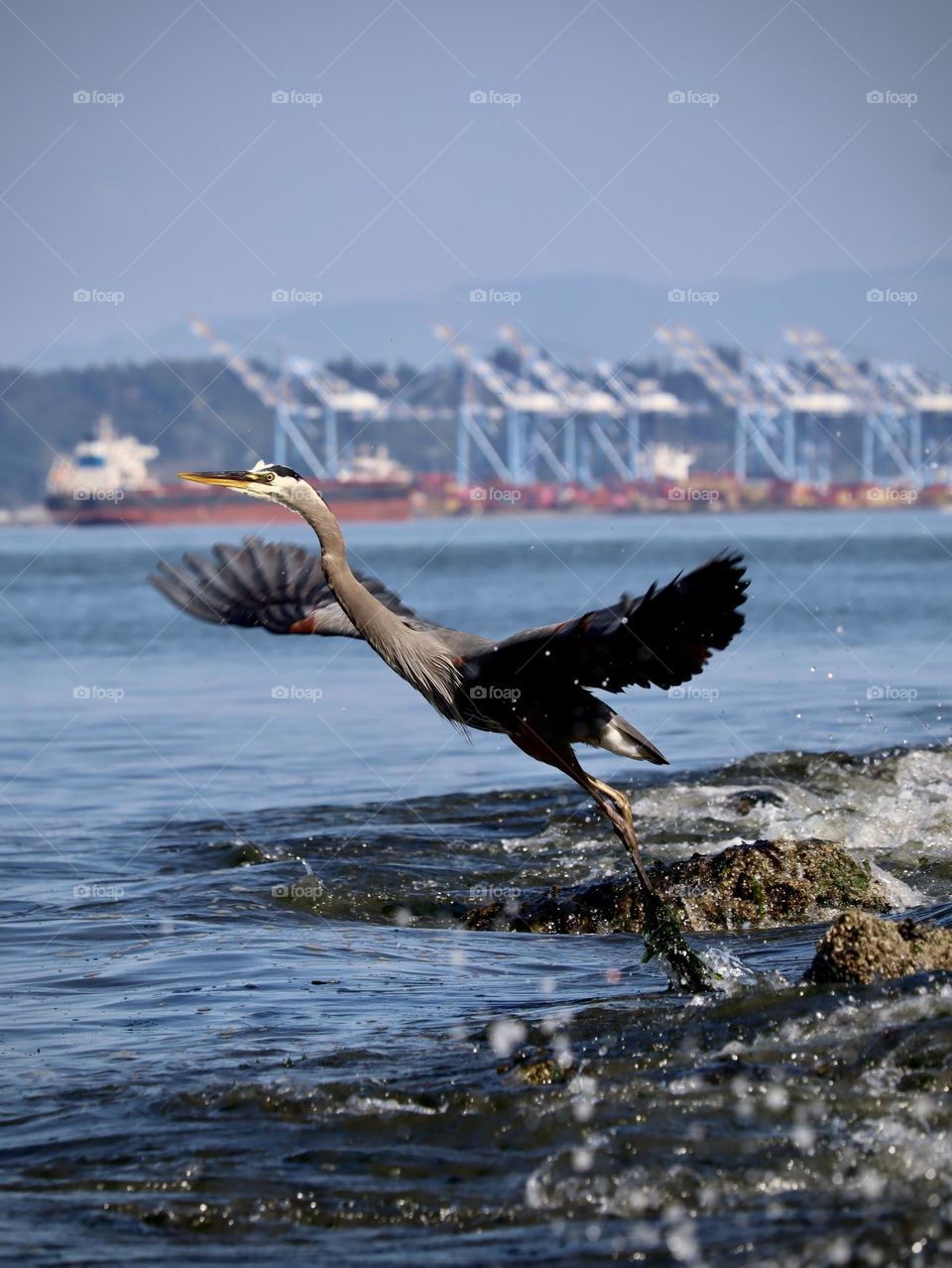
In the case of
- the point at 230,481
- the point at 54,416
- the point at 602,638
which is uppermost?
the point at 54,416

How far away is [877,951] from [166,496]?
10533 cm

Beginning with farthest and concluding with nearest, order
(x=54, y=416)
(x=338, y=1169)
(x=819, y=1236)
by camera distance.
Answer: (x=54, y=416) < (x=338, y=1169) < (x=819, y=1236)

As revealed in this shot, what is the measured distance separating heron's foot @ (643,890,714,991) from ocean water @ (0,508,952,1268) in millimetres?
141

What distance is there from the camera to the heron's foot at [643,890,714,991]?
754 cm

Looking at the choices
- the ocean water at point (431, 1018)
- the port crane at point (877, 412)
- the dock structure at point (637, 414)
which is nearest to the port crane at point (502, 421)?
the dock structure at point (637, 414)

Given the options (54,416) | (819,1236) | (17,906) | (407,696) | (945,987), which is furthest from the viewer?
(54,416)

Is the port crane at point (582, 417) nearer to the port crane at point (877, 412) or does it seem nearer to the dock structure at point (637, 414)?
the dock structure at point (637, 414)

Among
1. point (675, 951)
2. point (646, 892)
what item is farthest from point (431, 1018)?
point (646, 892)

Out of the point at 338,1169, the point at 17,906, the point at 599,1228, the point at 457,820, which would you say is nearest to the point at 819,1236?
the point at 599,1228

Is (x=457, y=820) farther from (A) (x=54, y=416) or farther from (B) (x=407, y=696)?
(A) (x=54, y=416)

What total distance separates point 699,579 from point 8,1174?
13.0 ft

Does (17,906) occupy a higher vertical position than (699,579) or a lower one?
lower

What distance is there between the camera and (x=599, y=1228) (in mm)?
5324

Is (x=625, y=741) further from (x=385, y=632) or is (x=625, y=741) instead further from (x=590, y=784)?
(x=385, y=632)
